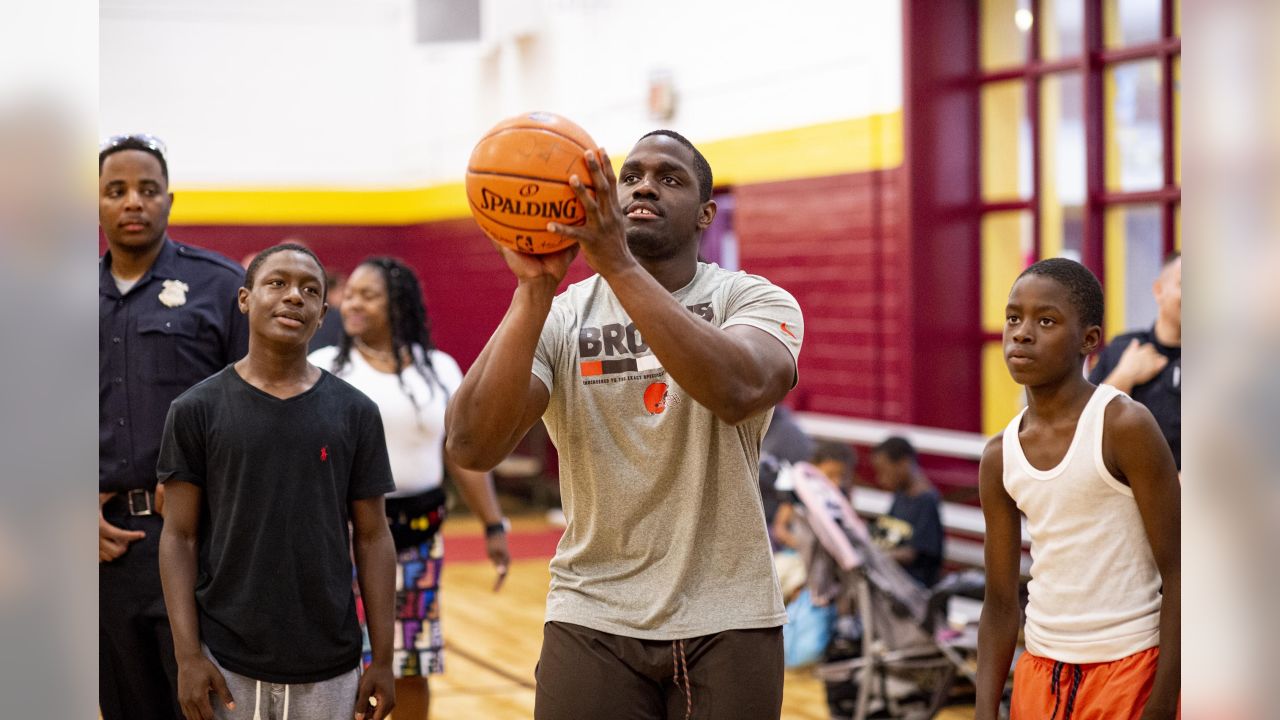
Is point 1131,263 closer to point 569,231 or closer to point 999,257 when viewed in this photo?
point 999,257

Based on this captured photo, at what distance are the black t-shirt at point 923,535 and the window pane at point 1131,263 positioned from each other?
Answer: 1.42 meters

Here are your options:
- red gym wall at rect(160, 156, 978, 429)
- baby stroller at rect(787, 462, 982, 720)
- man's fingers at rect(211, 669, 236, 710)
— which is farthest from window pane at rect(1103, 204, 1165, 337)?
man's fingers at rect(211, 669, 236, 710)

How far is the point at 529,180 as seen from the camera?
2.20 meters

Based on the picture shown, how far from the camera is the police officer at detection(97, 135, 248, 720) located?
3352mm

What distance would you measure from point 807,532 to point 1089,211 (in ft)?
7.70

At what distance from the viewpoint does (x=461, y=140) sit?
1345cm

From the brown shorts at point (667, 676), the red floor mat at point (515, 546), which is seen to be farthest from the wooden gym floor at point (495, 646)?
the brown shorts at point (667, 676)

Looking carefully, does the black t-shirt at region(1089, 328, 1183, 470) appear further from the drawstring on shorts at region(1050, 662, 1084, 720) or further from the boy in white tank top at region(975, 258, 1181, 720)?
the drawstring on shorts at region(1050, 662, 1084, 720)

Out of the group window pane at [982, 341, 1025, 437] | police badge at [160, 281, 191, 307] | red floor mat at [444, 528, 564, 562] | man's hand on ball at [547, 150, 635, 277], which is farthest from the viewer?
red floor mat at [444, 528, 564, 562]

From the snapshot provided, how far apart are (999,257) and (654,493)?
18.6 ft

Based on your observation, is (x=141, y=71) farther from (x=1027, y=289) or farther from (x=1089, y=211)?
(x=1027, y=289)

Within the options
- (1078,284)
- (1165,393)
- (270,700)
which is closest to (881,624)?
(1165,393)

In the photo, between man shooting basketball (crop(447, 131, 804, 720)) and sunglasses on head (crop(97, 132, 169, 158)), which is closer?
man shooting basketball (crop(447, 131, 804, 720))
